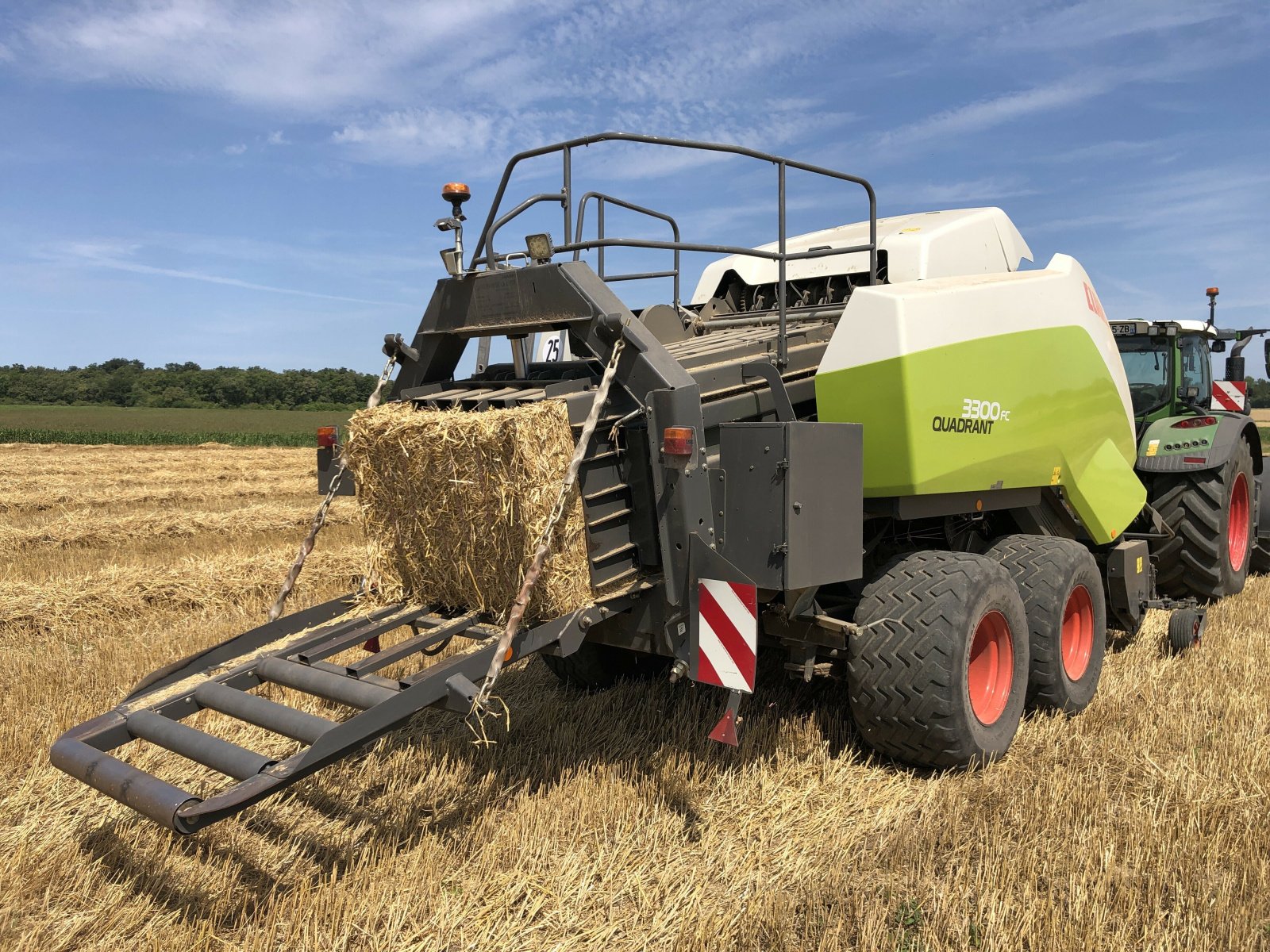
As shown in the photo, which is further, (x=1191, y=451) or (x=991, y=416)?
(x=1191, y=451)

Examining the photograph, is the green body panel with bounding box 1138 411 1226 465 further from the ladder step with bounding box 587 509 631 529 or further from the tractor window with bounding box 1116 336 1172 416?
the ladder step with bounding box 587 509 631 529

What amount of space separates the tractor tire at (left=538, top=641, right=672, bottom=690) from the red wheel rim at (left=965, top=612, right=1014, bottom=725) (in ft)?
5.54

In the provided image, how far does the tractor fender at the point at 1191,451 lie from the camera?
6371 millimetres

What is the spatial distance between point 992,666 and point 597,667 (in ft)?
6.43

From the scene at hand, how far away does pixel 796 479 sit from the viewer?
342 cm

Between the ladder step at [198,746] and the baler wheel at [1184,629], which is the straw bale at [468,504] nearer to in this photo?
the ladder step at [198,746]

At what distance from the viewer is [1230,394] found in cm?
782

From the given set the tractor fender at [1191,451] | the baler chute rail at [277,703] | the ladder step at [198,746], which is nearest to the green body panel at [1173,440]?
the tractor fender at [1191,451]

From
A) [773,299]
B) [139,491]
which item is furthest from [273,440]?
[773,299]

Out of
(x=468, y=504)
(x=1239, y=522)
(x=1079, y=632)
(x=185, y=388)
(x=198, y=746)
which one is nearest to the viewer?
(x=198, y=746)

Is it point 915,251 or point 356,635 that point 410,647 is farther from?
point 915,251

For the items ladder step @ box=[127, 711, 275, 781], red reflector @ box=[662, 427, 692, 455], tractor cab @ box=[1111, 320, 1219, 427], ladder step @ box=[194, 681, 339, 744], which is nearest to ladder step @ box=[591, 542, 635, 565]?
red reflector @ box=[662, 427, 692, 455]

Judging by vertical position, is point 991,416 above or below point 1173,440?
above

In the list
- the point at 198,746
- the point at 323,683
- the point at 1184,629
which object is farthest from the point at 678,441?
the point at 1184,629
